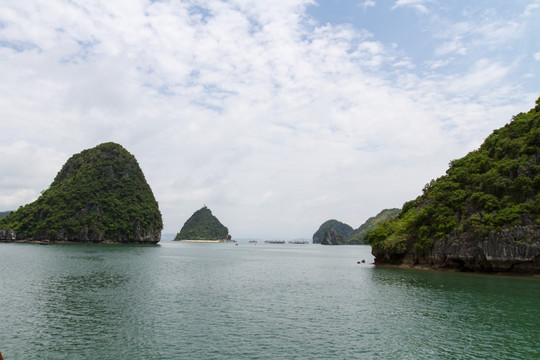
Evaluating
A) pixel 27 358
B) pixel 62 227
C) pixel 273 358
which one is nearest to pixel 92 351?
pixel 27 358

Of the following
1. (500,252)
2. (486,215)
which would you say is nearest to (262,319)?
(500,252)

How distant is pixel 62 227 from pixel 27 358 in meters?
172

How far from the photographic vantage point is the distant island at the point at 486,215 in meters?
61.8

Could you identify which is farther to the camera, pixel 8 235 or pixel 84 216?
pixel 84 216

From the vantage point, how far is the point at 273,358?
73.2 feet

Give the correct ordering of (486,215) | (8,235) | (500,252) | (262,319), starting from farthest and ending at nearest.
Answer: (8,235), (486,215), (500,252), (262,319)

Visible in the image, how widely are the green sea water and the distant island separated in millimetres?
10780

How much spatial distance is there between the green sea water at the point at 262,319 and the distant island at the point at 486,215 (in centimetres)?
1078

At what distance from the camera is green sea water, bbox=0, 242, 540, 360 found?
23.7 m

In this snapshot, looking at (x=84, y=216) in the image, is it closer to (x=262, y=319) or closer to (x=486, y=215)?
(x=262, y=319)

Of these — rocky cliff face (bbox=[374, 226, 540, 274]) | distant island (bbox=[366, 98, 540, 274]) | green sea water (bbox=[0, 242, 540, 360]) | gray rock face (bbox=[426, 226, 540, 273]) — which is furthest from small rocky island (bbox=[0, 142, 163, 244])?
gray rock face (bbox=[426, 226, 540, 273])

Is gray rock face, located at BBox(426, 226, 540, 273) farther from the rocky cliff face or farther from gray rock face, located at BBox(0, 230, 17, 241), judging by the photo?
gray rock face, located at BBox(0, 230, 17, 241)

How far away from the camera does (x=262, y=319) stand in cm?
3169

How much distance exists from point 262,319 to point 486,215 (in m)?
53.8
